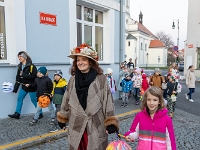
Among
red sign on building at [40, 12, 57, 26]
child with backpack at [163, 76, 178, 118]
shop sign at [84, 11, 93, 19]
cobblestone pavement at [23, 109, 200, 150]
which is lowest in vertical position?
cobblestone pavement at [23, 109, 200, 150]

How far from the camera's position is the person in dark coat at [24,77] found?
537 cm

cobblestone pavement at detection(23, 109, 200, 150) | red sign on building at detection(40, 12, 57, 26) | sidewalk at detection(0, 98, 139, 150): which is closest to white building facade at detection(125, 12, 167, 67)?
cobblestone pavement at detection(23, 109, 200, 150)

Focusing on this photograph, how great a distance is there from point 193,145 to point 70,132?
303 cm

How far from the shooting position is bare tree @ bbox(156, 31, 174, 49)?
76.8 meters

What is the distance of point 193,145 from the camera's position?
4340 millimetres

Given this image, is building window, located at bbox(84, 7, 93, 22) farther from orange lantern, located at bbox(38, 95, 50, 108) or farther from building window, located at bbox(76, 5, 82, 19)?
orange lantern, located at bbox(38, 95, 50, 108)

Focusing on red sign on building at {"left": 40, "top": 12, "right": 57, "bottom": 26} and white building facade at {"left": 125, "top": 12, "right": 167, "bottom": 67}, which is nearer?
red sign on building at {"left": 40, "top": 12, "right": 57, "bottom": 26}

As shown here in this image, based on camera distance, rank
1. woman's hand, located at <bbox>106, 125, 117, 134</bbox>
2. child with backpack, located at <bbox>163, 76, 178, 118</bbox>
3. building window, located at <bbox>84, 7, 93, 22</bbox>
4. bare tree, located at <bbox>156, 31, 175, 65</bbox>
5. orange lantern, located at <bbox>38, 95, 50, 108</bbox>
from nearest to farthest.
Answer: woman's hand, located at <bbox>106, 125, 117, 134</bbox> < orange lantern, located at <bbox>38, 95, 50, 108</bbox> < child with backpack, located at <bbox>163, 76, 178, 118</bbox> < building window, located at <bbox>84, 7, 93, 22</bbox> < bare tree, located at <bbox>156, 31, 175, 65</bbox>

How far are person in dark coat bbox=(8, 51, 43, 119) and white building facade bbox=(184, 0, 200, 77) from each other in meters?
18.0

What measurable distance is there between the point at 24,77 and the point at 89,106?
3434 millimetres

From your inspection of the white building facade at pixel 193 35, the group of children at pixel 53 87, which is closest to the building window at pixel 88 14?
the group of children at pixel 53 87

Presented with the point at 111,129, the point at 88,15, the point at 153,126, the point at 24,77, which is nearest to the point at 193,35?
the point at 88,15

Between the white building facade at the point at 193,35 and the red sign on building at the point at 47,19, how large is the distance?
16946 mm

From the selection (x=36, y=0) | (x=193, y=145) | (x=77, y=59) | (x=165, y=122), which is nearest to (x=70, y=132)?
(x=77, y=59)
